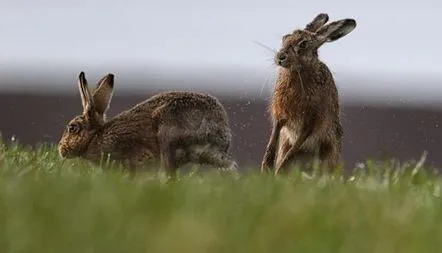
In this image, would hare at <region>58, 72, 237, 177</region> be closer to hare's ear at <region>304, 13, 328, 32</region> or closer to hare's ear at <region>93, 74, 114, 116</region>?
hare's ear at <region>93, 74, 114, 116</region>

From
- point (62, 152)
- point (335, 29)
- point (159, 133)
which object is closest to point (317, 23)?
point (335, 29)

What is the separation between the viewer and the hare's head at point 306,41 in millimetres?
8656

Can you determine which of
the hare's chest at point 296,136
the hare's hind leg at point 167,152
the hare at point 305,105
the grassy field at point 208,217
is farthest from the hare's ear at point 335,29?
the grassy field at point 208,217

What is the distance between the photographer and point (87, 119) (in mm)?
9633

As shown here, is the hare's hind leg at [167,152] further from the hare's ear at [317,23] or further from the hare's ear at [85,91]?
the hare's ear at [317,23]

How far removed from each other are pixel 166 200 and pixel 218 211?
0.24 metres

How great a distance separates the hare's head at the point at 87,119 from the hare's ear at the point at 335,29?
72.7 inches

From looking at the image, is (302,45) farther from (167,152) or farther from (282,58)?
(167,152)

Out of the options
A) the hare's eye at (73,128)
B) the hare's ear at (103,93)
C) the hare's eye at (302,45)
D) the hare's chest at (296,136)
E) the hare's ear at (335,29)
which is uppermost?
the hare's ear at (335,29)

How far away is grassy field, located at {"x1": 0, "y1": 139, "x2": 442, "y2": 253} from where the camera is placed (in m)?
3.40

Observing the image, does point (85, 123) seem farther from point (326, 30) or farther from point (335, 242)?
point (335, 242)

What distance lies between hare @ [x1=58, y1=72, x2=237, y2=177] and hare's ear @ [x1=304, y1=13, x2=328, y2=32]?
0.94 meters

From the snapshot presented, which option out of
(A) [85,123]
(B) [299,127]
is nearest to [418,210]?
(B) [299,127]

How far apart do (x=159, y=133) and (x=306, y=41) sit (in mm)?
1351
